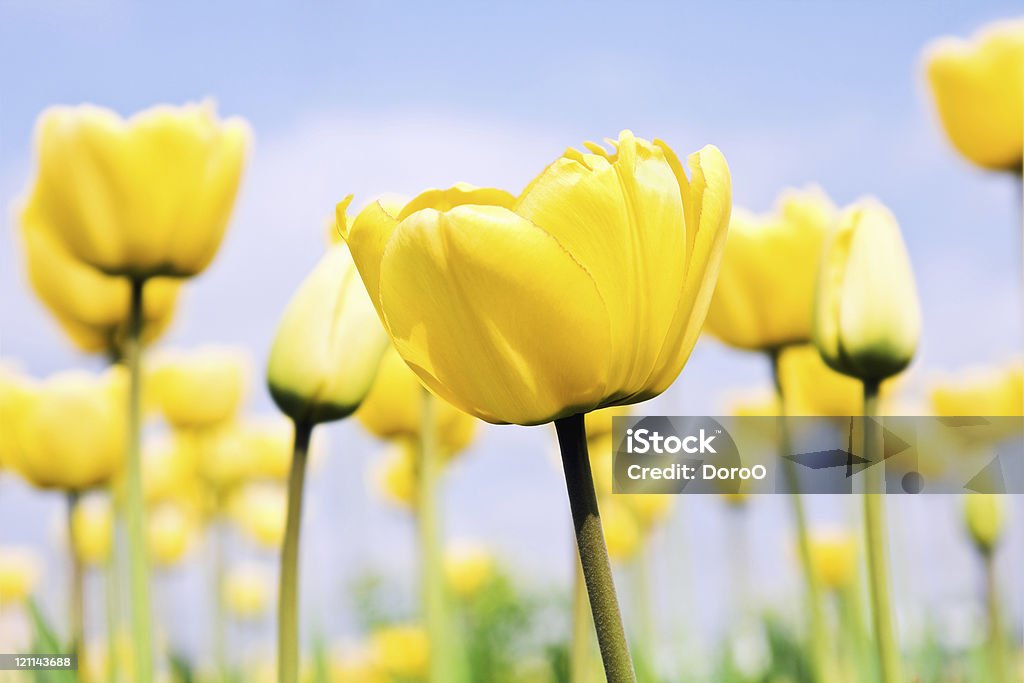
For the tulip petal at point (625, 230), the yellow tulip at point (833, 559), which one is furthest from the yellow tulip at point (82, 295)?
the yellow tulip at point (833, 559)

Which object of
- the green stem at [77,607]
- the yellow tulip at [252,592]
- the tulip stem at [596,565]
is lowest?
the yellow tulip at [252,592]

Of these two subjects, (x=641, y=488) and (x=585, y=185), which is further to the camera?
(x=641, y=488)

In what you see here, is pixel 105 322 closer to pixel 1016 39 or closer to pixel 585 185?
pixel 585 185

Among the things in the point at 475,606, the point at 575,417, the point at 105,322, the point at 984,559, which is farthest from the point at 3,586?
the point at 575,417

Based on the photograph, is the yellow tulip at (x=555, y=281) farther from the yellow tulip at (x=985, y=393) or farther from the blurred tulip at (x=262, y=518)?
the blurred tulip at (x=262, y=518)

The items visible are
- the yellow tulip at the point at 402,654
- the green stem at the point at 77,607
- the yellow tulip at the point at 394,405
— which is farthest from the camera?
the yellow tulip at the point at 402,654

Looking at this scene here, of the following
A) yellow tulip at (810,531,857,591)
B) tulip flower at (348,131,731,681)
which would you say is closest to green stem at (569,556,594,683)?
tulip flower at (348,131,731,681)
